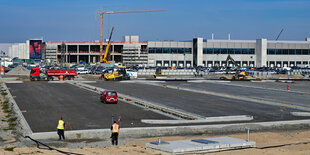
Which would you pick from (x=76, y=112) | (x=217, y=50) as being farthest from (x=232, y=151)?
(x=217, y=50)

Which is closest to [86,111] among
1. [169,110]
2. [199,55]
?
[169,110]

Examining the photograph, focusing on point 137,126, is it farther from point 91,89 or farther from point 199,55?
point 199,55

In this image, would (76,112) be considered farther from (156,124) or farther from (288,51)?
(288,51)

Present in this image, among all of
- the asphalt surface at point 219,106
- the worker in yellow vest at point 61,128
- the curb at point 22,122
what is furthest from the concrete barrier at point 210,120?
the curb at point 22,122

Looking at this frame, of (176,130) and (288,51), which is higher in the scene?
(288,51)

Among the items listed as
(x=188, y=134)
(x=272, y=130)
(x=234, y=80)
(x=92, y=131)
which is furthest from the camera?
(x=234, y=80)

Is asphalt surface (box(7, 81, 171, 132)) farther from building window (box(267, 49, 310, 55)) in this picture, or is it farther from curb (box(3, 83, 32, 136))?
building window (box(267, 49, 310, 55))

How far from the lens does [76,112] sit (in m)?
38.1

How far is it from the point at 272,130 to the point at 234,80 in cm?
5690

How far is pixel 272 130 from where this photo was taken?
31938mm

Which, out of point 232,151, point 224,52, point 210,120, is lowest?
point 232,151

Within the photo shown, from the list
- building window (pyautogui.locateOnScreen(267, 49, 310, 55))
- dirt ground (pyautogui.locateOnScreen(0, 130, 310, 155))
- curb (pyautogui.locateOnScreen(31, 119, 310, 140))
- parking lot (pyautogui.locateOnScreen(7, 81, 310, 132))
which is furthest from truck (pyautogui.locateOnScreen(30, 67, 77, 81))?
building window (pyautogui.locateOnScreen(267, 49, 310, 55))

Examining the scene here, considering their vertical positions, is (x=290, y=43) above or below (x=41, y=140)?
above

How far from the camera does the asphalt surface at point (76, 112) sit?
31.8 metres
